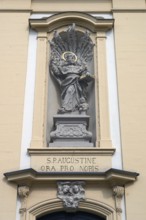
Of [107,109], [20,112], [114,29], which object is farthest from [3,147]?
[114,29]

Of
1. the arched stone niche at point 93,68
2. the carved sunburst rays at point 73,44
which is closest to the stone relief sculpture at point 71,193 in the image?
the arched stone niche at point 93,68

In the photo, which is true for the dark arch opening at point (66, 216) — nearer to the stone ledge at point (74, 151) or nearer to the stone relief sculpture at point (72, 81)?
the stone ledge at point (74, 151)

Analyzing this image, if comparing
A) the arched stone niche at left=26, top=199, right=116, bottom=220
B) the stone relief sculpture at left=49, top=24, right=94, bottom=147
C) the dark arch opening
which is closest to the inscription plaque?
the stone relief sculpture at left=49, top=24, right=94, bottom=147

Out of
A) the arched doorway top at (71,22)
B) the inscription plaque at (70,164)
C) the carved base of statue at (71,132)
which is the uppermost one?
the arched doorway top at (71,22)

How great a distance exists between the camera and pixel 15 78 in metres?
10.5

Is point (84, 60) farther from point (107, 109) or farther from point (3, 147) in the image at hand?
point (3, 147)

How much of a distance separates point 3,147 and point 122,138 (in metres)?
2.57

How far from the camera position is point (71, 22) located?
11.6 metres

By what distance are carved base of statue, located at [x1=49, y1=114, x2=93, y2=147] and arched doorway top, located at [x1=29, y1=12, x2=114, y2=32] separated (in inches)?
96.6

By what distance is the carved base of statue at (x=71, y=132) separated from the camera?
389 inches

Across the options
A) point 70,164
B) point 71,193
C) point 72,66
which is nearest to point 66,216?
point 71,193

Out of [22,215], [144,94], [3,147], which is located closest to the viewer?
[22,215]

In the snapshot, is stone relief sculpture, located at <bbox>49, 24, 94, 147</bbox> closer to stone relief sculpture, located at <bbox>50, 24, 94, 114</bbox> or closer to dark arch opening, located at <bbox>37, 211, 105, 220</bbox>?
stone relief sculpture, located at <bbox>50, 24, 94, 114</bbox>

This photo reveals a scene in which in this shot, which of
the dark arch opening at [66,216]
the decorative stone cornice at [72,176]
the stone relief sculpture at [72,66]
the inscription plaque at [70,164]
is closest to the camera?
the decorative stone cornice at [72,176]
